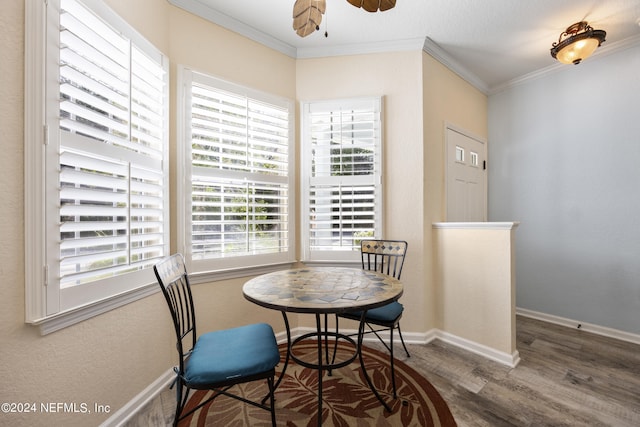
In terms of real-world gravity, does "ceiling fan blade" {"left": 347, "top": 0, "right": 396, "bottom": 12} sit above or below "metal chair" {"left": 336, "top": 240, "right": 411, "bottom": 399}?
above

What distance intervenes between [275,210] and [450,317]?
195cm

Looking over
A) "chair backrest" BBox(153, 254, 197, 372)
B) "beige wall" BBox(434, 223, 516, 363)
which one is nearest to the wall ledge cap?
"beige wall" BBox(434, 223, 516, 363)

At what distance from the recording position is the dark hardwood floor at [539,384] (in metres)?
1.56

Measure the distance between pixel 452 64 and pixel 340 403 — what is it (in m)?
3.35

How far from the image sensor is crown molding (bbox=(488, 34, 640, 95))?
2.51m

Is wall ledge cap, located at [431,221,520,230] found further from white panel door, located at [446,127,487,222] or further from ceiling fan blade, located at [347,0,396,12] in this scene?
ceiling fan blade, located at [347,0,396,12]

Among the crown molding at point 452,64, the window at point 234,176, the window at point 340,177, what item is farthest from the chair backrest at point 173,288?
the crown molding at point 452,64

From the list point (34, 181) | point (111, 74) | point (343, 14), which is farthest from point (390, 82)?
point (34, 181)

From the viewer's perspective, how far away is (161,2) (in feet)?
6.27

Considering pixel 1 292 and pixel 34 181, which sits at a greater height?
pixel 34 181

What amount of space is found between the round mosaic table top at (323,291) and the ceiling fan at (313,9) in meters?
1.46

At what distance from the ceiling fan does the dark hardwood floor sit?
232 cm

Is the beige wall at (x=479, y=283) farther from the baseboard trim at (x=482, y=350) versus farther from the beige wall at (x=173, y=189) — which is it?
the beige wall at (x=173, y=189)

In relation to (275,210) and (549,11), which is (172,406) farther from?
(549,11)
